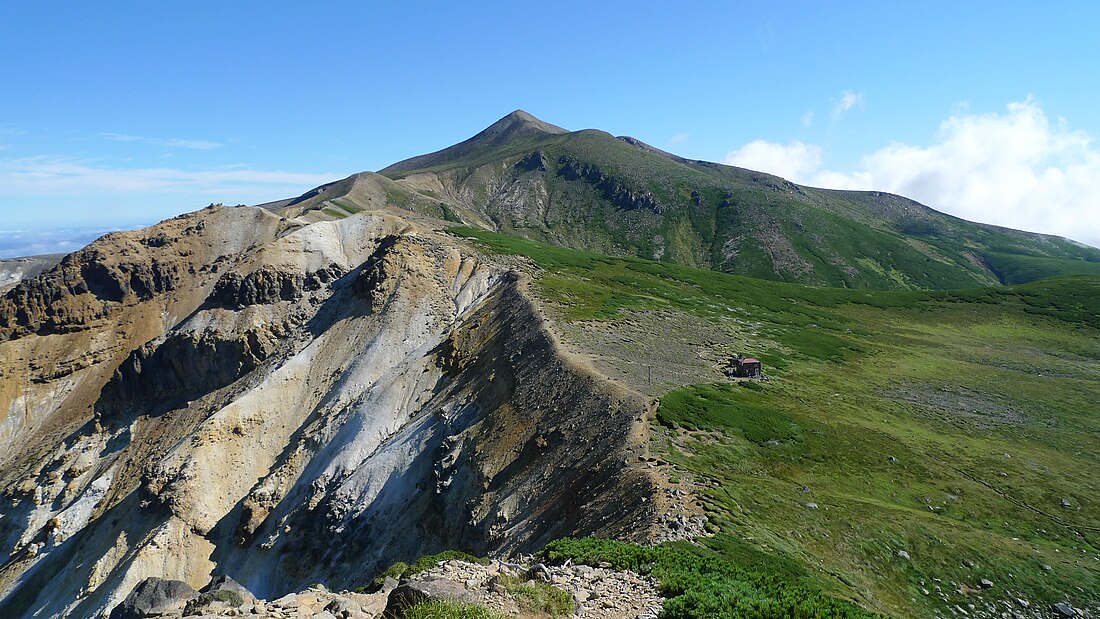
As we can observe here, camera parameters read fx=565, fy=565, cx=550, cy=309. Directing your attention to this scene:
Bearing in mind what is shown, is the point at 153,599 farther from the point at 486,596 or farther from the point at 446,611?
the point at 446,611

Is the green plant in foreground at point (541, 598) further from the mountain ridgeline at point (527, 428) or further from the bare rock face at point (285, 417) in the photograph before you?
the bare rock face at point (285, 417)

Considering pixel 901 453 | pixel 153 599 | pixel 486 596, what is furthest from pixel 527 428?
pixel 486 596

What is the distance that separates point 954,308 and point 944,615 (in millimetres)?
93032

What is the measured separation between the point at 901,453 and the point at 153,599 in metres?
43.0

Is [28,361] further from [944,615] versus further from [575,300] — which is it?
[944,615]

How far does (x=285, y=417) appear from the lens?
225 feet

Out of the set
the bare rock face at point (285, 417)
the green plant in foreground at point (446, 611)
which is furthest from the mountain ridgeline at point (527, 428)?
the green plant in foreground at point (446, 611)

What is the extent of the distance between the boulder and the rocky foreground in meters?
2.28

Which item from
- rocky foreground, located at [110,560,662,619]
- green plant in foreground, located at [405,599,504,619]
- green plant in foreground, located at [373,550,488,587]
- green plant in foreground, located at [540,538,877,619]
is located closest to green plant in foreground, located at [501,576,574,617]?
rocky foreground, located at [110,560,662,619]

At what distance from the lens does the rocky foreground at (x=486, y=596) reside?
1595 cm

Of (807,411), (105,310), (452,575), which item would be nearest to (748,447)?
(807,411)

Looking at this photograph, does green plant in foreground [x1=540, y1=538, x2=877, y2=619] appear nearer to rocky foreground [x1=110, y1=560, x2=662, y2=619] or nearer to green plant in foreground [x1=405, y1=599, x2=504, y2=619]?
rocky foreground [x1=110, y1=560, x2=662, y2=619]

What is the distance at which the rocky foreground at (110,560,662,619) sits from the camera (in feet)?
52.3

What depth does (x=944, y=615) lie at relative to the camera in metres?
22.5
